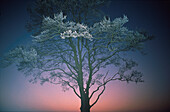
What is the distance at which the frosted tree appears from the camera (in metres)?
5.99

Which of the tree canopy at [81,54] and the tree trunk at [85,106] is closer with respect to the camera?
the tree canopy at [81,54]

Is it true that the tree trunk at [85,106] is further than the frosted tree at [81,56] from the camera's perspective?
Yes

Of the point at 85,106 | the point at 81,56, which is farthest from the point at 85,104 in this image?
the point at 81,56

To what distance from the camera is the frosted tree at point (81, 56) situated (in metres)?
5.99

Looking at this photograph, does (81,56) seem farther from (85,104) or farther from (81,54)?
(85,104)

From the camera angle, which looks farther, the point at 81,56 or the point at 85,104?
the point at 81,56

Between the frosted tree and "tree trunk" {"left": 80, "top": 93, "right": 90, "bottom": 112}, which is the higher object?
the frosted tree

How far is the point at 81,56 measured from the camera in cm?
782

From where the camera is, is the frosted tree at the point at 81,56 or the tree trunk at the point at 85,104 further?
the tree trunk at the point at 85,104

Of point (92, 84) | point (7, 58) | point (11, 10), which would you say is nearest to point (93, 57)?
point (92, 84)

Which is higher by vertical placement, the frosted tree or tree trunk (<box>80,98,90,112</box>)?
the frosted tree

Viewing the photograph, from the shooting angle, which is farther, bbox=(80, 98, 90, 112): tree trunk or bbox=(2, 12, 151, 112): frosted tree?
bbox=(80, 98, 90, 112): tree trunk

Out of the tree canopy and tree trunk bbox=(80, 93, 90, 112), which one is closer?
the tree canopy

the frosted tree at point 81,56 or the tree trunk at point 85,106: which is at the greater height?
the frosted tree at point 81,56
